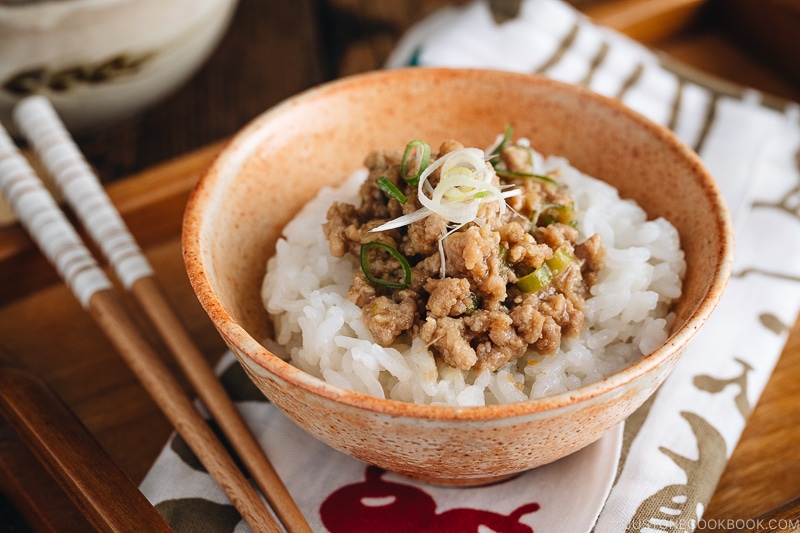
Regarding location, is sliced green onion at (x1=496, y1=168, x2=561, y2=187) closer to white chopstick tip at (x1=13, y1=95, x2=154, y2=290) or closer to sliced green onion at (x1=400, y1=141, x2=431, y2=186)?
sliced green onion at (x1=400, y1=141, x2=431, y2=186)

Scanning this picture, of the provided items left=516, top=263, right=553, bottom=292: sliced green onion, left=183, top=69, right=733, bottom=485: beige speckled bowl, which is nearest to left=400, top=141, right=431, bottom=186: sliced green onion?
left=516, top=263, right=553, bottom=292: sliced green onion

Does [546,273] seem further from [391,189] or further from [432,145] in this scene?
[432,145]

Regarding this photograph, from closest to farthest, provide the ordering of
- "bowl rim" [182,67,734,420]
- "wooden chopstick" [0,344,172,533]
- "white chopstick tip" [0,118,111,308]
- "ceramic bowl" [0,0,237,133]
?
1. "bowl rim" [182,67,734,420]
2. "wooden chopstick" [0,344,172,533]
3. "white chopstick tip" [0,118,111,308]
4. "ceramic bowl" [0,0,237,133]

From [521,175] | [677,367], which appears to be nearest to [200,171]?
[521,175]

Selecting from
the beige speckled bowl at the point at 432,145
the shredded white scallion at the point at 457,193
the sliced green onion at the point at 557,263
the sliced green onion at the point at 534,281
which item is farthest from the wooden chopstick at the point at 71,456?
the sliced green onion at the point at 557,263

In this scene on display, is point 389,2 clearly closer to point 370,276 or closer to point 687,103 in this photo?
point 687,103

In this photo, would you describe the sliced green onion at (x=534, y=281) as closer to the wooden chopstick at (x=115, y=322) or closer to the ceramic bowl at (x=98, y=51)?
the wooden chopstick at (x=115, y=322)
